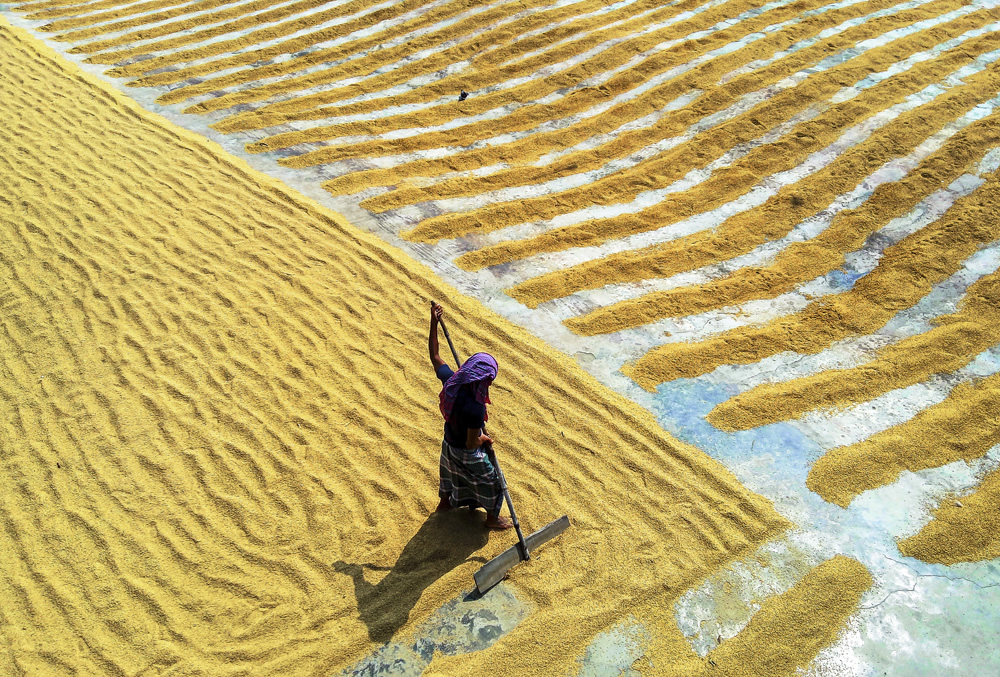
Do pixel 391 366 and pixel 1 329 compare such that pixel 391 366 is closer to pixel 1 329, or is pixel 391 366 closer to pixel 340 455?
pixel 340 455

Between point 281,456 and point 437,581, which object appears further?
point 281,456

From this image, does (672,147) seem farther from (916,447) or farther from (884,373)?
(916,447)

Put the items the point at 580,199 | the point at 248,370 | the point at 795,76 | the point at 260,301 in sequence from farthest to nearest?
the point at 795,76 < the point at 580,199 < the point at 260,301 < the point at 248,370

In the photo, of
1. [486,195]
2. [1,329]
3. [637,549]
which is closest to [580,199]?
[486,195]

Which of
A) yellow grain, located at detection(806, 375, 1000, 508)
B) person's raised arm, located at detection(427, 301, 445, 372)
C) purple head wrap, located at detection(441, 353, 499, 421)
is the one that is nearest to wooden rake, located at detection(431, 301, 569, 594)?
purple head wrap, located at detection(441, 353, 499, 421)

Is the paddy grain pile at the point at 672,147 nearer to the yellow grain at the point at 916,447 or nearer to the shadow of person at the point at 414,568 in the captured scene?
the yellow grain at the point at 916,447

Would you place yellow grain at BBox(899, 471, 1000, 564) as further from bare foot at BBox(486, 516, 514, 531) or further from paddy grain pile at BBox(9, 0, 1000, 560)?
bare foot at BBox(486, 516, 514, 531)

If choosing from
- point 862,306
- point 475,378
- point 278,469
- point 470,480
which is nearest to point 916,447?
point 862,306
